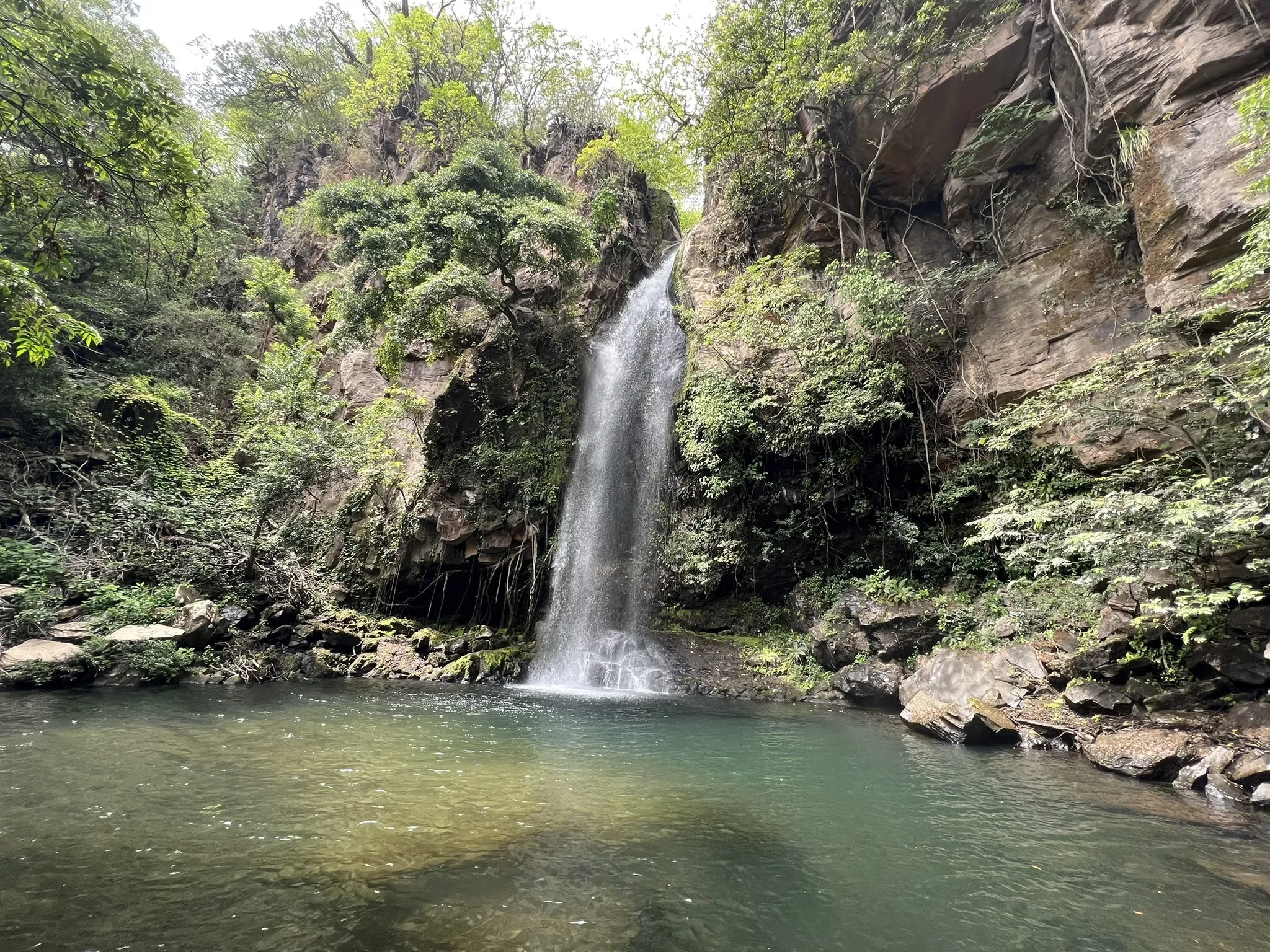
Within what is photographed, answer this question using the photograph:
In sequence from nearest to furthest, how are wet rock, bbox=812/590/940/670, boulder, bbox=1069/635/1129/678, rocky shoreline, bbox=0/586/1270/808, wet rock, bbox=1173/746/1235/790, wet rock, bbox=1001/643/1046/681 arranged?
wet rock, bbox=1173/746/1235/790 < rocky shoreline, bbox=0/586/1270/808 < boulder, bbox=1069/635/1129/678 < wet rock, bbox=1001/643/1046/681 < wet rock, bbox=812/590/940/670

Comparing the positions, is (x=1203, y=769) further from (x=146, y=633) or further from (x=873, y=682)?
(x=146, y=633)

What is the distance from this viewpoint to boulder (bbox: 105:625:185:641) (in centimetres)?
956

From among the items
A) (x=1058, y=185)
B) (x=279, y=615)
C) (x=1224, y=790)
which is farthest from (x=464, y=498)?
(x=1058, y=185)

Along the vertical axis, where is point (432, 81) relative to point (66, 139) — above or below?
above

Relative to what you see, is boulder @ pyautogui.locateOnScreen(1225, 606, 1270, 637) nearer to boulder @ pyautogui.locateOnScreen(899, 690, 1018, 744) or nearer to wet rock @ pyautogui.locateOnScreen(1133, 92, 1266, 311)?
boulder @ pyautogui.locateOnScreen(899, 690, 1018, 744)

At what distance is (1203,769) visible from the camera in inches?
233

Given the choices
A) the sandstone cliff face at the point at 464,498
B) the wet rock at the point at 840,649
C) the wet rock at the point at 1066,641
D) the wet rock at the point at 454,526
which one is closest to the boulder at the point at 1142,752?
the wet rock at the point at 1066,641

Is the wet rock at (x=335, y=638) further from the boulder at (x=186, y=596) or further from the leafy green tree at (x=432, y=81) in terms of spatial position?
the leafy green tree at (x=432, y=81)

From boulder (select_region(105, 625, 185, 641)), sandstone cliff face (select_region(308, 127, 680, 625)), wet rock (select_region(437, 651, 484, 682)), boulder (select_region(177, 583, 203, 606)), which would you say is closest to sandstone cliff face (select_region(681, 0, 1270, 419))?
sandstone cliff face (select_region(308, 127, 680, 625))

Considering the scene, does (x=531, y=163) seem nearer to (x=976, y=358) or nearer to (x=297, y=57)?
(x=297, y=57)

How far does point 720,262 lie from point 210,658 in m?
16.2

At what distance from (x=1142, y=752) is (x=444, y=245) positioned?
57.7 ft

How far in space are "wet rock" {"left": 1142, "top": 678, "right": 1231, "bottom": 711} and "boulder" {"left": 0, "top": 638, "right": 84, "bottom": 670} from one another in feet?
50.8

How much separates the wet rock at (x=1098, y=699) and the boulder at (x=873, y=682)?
3.00 meters
